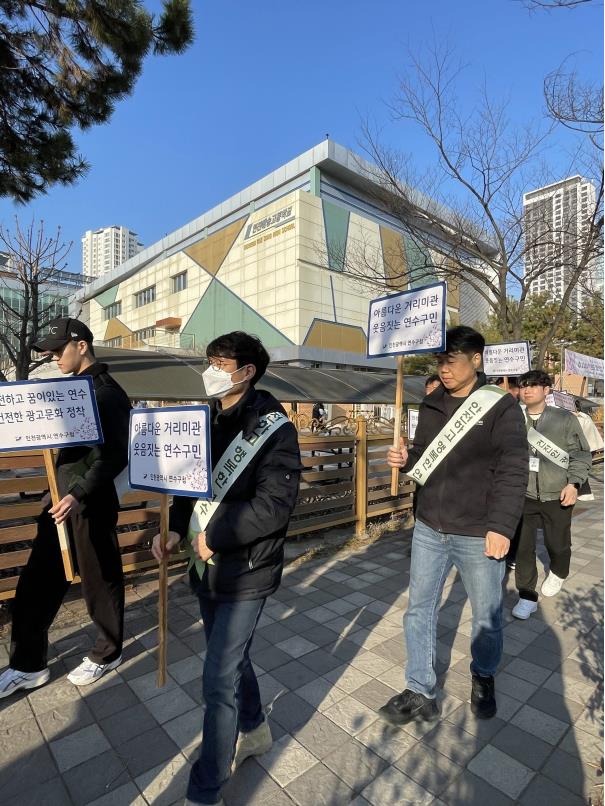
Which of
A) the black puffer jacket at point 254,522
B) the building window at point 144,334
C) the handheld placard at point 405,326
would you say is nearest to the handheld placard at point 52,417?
the black puffer jacket at point 254,522

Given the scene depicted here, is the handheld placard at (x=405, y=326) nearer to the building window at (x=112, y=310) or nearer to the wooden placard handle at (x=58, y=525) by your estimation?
the wooden placard handle at (x=58, y=525)

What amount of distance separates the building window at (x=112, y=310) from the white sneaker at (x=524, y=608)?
185 ft

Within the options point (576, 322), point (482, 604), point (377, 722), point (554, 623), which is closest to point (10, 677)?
point (377, 722)

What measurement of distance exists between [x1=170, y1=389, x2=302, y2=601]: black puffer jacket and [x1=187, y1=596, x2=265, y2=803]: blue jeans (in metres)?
0.08

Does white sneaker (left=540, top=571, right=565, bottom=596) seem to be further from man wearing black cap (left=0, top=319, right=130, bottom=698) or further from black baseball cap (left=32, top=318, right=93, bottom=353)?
black baseball cap (left=32, top=318, right=93, bottom=353)

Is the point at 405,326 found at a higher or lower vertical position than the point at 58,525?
higher

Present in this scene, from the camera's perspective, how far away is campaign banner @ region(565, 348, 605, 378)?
7488mm

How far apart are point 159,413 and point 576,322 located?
2007cm

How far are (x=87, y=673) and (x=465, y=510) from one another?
7.90 feet

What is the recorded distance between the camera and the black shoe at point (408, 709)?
2.41 m

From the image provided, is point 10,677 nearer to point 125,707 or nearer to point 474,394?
point 125,707

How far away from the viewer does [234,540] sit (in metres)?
1.74

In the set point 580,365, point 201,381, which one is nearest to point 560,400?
point 580,365

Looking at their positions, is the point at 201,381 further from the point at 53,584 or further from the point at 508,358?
the point at 53,584
